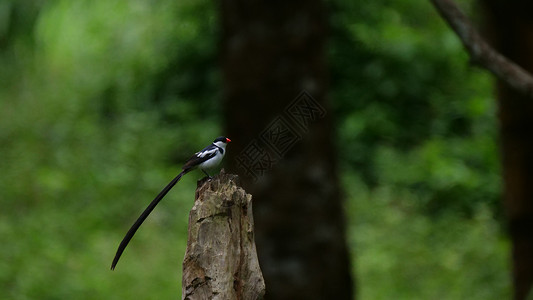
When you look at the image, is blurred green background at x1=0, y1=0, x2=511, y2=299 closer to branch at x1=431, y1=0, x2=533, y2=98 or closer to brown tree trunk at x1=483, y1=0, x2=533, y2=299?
brown tree trunk at x1=483, y1=0, x2=533, y2=299

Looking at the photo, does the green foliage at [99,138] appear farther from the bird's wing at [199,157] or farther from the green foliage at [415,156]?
the bird's wing at [199,157]

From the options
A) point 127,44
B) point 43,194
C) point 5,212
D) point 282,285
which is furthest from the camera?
point 127,44

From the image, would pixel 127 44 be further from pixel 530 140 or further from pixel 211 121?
pixel 530 140

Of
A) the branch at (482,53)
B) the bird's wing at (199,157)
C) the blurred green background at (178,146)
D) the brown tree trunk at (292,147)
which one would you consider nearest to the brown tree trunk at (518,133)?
the branch at (482,53)

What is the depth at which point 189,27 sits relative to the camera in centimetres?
1124

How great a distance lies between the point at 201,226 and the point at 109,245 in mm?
5445

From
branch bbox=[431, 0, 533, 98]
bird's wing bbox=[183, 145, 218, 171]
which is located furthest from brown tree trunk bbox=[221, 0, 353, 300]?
bird's wing bbox=[183, 145, 218, 171]

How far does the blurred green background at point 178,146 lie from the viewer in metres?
6.69

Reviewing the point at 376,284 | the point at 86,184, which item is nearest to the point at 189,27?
the point at 86,184

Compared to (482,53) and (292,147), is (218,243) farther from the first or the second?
(292,147)

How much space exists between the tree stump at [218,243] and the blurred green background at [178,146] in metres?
4.24

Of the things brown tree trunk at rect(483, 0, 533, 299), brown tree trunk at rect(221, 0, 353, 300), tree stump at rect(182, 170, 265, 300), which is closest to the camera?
tree stump at rect(182, 170, 265, 300)

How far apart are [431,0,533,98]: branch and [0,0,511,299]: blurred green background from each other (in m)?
3.28

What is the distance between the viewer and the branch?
11.8 feet
